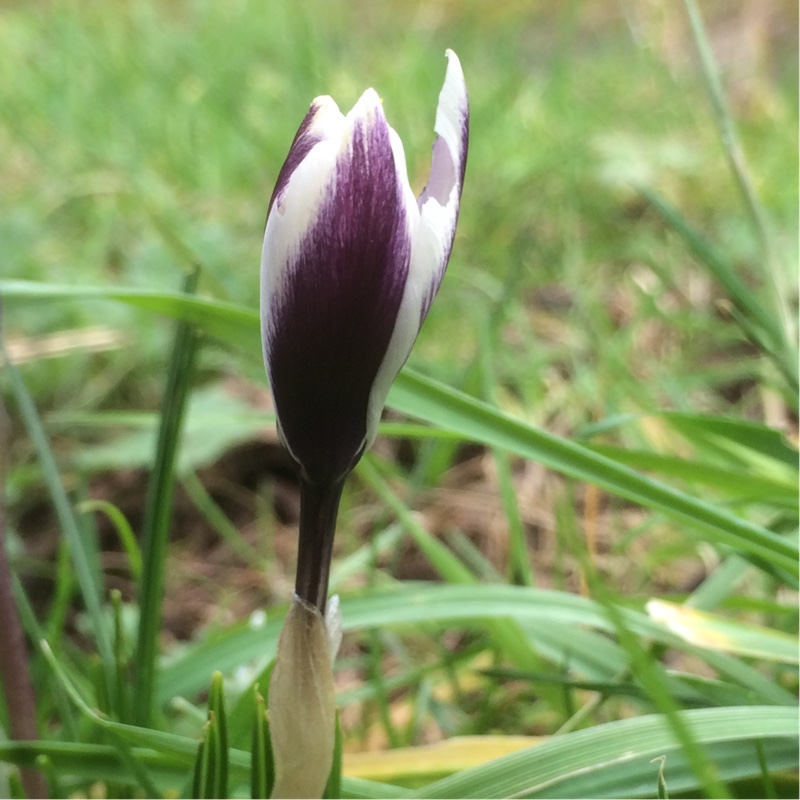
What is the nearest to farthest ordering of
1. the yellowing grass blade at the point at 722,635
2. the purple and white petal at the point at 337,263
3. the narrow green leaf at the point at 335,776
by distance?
the purple and white petal at the point at 337,263
the narrow green leaf at the point at 335,776
the yellowing grass blade at the point at 722,635

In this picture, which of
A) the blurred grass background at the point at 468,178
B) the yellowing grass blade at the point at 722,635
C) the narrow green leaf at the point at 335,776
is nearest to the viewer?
the narrow green leaf at the point at 335,776

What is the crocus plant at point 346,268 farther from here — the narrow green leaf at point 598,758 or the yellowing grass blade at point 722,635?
the yellowing grass blade at point 722,635

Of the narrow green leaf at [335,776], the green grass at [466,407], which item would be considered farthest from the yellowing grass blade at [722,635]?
the narrow green leaf at [335,776]

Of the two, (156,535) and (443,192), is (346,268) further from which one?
(156,535)

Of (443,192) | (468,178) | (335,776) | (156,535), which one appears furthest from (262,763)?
(468,178)

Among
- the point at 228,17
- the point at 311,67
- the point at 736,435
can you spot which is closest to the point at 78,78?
the point at 228,17

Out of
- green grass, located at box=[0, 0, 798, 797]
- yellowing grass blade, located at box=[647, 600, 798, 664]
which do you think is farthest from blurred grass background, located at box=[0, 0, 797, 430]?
yellowing grass blade, located at box=[647, 600, 798, 664]
